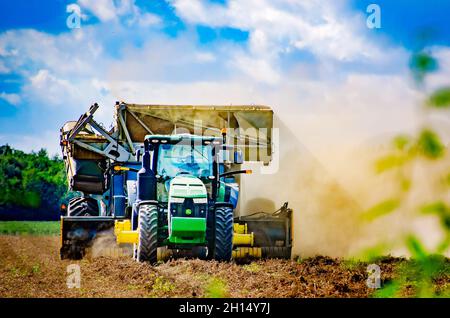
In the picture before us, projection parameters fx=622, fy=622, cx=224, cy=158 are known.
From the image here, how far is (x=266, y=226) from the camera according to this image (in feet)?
44.7

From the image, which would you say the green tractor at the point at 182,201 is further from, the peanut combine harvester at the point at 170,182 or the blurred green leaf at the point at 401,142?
the blurred green leaf at the point at 401,142

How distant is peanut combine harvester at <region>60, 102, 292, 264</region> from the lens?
1120 cm

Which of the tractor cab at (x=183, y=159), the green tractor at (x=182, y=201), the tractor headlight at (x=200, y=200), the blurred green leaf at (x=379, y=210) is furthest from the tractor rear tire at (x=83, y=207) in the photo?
the blurred green leaf at (x=379, y=210)

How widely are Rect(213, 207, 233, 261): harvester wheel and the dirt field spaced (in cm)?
37

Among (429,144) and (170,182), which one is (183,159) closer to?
(170,182)

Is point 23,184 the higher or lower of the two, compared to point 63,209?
higher

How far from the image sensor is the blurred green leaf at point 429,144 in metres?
1.49

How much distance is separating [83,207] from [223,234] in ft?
17.0

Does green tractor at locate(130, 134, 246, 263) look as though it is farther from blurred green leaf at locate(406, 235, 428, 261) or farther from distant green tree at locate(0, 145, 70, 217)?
blurred green leaf at locate(406, 235, 428, 261)

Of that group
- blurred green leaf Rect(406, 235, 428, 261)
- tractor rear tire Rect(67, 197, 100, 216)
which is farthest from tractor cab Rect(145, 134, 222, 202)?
blurred green leaf Rect(406, 235, 428, 261)

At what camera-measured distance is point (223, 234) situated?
11.2 meters

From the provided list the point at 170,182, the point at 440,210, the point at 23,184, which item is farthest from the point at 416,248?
the point at 170,182
